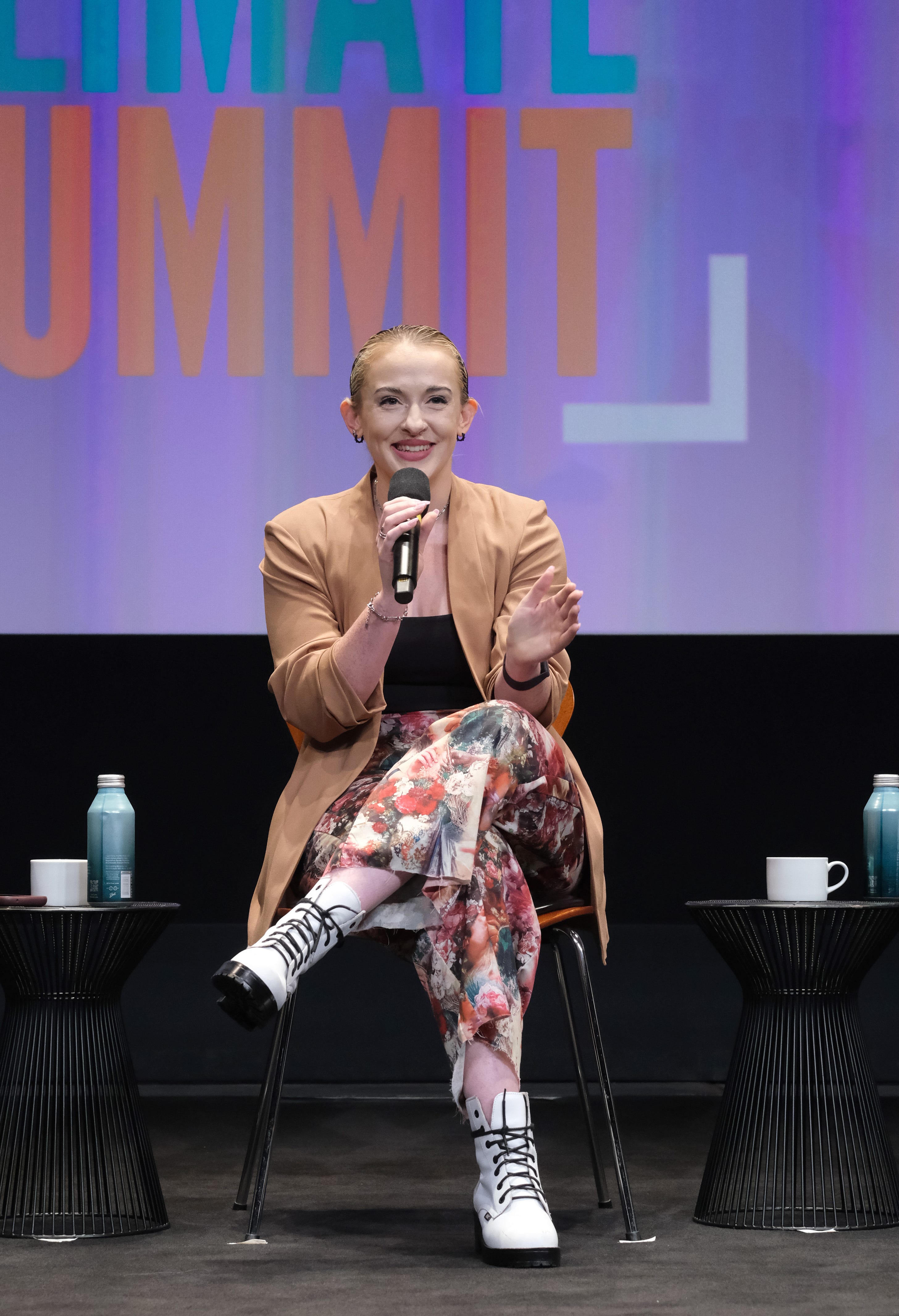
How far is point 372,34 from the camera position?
3.28 m

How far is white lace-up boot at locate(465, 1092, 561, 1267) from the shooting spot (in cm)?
176

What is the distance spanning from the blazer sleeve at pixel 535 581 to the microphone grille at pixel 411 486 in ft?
0.65

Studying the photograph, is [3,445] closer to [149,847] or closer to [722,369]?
[149,847]

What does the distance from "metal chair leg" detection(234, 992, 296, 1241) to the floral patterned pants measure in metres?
0.18

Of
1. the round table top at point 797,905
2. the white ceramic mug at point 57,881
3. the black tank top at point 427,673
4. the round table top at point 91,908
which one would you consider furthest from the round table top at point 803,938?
the white ceramic mug at point 57,881

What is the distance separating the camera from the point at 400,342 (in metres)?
2.29

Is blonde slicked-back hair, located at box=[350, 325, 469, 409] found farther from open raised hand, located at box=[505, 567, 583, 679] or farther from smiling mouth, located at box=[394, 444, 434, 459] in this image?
open raised hand, located at box=[505, 567, 583, 679]

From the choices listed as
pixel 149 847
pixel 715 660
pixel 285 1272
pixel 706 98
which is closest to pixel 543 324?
pixel 706 98

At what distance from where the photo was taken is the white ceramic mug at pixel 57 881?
203cm

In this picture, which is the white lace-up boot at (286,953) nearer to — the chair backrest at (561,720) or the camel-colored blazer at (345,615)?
the camel-colored blazer at (345,615)

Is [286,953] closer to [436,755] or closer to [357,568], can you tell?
[436,755]

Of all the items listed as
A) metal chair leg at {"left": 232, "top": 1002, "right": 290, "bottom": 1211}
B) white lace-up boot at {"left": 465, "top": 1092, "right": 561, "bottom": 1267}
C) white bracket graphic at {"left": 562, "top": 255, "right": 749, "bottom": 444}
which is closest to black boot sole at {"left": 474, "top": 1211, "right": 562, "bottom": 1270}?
white lace-up boot at {"left": 465, "top": 1092, "right": 561, "bottom": 1267}

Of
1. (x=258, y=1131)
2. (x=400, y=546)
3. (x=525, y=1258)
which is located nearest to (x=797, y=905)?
(x=525, y=1258)

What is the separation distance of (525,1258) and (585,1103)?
494 millimetres
